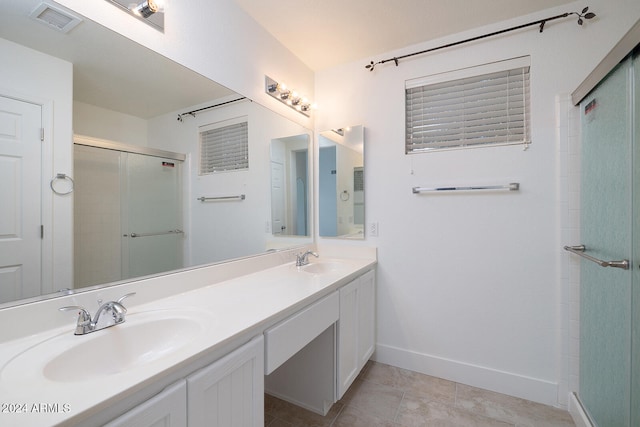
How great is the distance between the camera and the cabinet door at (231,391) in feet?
2.56

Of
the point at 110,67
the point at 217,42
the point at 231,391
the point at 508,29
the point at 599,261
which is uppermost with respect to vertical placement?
the point at 508,29

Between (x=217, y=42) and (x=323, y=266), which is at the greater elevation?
(x=217, y=42)

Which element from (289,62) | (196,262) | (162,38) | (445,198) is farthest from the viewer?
(289,62)

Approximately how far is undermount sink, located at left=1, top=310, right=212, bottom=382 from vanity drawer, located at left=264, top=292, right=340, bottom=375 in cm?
26

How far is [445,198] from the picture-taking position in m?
2.01

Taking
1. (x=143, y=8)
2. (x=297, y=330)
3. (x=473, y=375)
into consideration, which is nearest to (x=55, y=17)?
(x=143, y=8)

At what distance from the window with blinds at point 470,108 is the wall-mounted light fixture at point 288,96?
2.66 ft

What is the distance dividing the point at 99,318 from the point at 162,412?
457mm

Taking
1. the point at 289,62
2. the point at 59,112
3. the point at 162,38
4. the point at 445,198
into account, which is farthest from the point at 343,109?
the point at 59,112

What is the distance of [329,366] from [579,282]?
1.55 metres

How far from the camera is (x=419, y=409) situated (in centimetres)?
170

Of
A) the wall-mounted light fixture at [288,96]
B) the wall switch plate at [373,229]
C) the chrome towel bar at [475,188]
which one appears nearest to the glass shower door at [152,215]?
the wall-mounted light fixture at [288,96]

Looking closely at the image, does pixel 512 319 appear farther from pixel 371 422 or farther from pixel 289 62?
pixel 289 62

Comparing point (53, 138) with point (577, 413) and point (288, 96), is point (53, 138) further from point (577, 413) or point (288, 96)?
point (577, 413)
